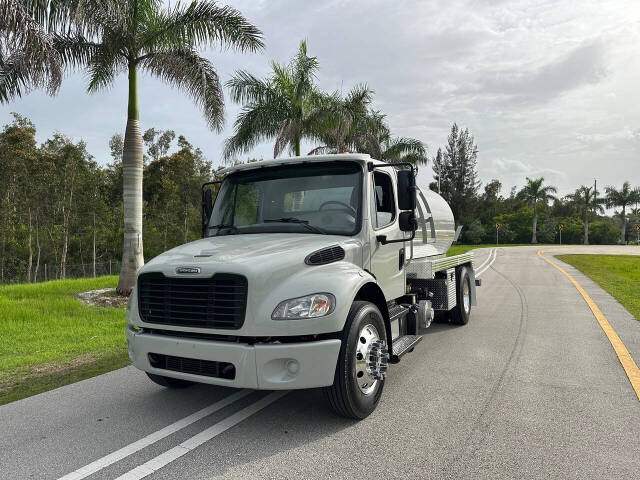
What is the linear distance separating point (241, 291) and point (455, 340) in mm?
4351

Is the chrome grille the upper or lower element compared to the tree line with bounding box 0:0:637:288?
lower

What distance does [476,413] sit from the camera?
162 inches

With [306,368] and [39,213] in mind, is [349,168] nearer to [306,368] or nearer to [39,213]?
[306,368]

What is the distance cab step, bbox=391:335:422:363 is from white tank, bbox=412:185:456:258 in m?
1.36

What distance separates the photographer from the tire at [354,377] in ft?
12.5

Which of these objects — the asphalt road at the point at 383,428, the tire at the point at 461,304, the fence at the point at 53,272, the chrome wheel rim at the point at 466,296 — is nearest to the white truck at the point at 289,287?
the asphalt road at the point at 383,428

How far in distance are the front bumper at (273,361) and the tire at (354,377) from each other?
137 millimetres

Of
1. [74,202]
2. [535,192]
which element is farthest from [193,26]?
[535,192]

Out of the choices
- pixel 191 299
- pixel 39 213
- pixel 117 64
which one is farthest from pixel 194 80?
pixel 39 213

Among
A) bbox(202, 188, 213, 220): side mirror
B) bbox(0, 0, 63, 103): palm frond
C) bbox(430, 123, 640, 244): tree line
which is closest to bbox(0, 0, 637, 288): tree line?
bbox(0, 0, 63, 103): palm frond

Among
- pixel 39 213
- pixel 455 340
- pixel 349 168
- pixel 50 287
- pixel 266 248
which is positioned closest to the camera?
pixel 266 248

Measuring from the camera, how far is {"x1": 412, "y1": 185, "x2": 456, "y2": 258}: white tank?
7051 millimetres

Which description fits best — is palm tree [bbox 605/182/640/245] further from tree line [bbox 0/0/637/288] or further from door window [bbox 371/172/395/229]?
door window [bbox 371/172/395/229]

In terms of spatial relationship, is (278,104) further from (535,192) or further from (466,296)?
(535,192)
